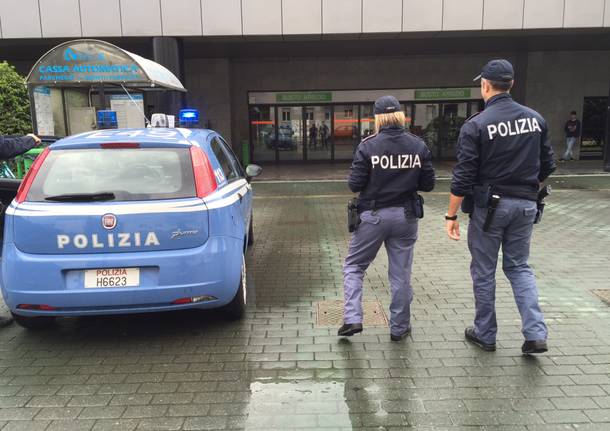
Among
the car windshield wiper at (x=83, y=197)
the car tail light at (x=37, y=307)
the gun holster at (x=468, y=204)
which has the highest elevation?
the car windshield wiper at (x=83, y=197)

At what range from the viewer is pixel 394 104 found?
12.5ft

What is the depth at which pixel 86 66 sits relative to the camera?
29.1 feet

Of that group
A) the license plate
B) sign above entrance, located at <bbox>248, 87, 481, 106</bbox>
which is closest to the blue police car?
the license plate

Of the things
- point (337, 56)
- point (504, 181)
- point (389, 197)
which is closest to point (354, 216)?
point (389, 197)

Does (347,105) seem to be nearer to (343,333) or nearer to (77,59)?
(77,59)

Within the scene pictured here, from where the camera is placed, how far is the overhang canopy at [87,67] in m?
8.73

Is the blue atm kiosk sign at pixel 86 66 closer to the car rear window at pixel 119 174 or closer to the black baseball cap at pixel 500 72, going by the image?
the car rear window at pixel 119 174

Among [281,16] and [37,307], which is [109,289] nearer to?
[37,307]

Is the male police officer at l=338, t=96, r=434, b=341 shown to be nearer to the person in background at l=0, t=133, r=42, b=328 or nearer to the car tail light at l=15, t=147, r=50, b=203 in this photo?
the car tail light at l=15, t=147, r=50, b=203

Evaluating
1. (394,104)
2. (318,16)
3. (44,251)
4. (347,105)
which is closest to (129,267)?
(44,251)

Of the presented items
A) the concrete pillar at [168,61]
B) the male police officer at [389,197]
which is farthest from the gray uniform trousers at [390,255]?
→ the concrete pillar at [168,61]

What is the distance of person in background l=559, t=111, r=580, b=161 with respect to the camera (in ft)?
61.1

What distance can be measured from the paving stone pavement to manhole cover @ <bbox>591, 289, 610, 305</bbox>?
0.07m

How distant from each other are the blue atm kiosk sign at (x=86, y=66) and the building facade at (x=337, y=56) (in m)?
4.25
